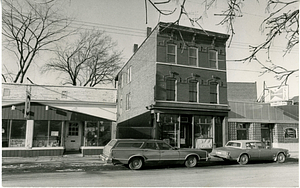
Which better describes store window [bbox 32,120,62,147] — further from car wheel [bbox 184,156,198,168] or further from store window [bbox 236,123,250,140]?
store window [bbox 236,123,250,140]

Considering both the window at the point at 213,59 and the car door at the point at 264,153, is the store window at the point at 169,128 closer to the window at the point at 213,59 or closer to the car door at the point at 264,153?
the window at the point at 213,59

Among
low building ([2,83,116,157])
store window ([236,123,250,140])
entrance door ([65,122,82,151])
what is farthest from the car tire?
entrance door ([65,122,82,151])

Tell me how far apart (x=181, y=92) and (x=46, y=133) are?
329 inches

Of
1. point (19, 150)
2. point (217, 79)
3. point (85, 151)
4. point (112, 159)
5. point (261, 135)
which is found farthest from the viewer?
point (261, 135)

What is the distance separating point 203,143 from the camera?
56.2 feet

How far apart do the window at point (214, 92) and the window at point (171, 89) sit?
2.67 m

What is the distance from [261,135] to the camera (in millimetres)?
18891

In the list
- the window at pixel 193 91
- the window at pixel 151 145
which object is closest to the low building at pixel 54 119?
the window at pixel 193 91

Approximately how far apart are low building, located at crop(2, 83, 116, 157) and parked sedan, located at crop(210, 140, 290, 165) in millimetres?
7018

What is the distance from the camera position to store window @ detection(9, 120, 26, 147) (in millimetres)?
14552

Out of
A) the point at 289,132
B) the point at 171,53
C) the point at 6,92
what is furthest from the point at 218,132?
the point at 6,92

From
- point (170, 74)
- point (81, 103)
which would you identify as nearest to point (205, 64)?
point (170, 74)

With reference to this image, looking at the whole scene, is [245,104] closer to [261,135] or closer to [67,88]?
[261,135]

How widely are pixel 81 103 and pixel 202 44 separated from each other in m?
8.89
